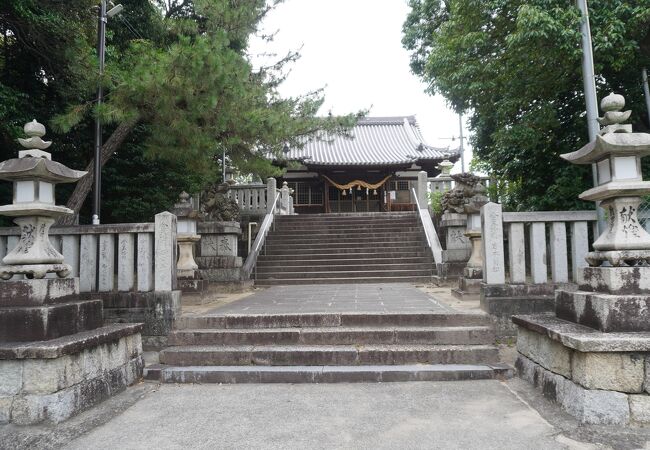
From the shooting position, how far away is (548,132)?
879cm

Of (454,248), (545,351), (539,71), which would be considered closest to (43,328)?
(545,351)

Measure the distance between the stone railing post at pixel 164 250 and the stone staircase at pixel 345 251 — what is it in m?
5.19

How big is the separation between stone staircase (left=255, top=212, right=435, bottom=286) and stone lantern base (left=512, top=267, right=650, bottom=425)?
6.68 m

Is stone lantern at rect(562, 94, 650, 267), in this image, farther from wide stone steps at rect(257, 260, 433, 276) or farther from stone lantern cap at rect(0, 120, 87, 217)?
wide stone steps at rect(257, 260, 433, 276)

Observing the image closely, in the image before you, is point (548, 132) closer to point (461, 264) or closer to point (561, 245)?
point (461, 264)

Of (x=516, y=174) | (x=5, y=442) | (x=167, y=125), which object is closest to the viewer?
(x=5, y=442)

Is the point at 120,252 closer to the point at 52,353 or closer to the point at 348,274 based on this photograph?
the point at 52,353

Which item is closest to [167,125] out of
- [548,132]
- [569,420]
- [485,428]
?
[485,428]

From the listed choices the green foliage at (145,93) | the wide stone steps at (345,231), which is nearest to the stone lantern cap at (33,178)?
the green foliage at (145,93)

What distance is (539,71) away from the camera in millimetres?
7359

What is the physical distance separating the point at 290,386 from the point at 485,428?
189 cm

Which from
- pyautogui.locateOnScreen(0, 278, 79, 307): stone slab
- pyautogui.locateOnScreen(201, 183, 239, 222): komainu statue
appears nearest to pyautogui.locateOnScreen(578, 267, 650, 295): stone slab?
pyautogui.locateOnScreen(0, 278, 79, 307): stone slab

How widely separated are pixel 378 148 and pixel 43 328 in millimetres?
23920

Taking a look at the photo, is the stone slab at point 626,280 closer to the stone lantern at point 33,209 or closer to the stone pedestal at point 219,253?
the stone lantern at point 33,209
